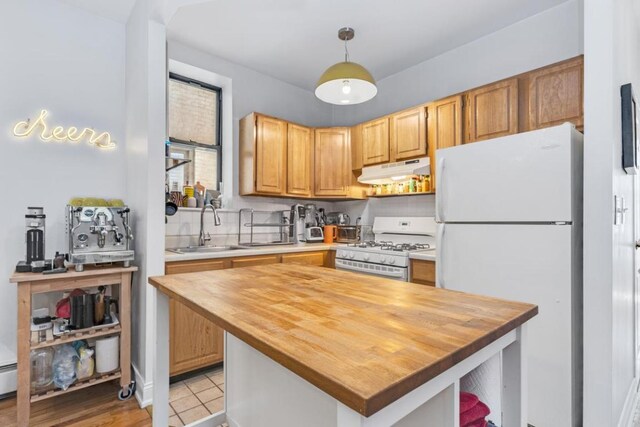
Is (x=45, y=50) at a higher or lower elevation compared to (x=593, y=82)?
higher

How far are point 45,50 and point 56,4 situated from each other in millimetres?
374

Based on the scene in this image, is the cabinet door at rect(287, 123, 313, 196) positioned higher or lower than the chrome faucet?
higher

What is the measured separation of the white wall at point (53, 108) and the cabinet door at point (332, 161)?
1.95 m

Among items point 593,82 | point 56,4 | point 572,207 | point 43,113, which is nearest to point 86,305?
point 43,113

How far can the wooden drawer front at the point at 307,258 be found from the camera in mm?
2998

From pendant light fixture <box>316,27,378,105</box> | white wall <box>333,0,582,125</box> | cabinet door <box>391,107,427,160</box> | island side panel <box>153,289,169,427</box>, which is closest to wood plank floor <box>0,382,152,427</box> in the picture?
island side panel <box>153,289,169,427</box>

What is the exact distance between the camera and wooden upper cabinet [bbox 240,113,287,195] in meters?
3.27

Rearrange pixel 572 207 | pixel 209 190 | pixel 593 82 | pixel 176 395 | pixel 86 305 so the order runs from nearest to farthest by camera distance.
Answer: pixel 593 82 → pixel 572 207 → pixel 86 305 → pixel 176 395 → pixel 209 190

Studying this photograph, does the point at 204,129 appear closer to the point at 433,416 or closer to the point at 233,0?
the point at 233,0

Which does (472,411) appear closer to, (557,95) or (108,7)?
(557,95)

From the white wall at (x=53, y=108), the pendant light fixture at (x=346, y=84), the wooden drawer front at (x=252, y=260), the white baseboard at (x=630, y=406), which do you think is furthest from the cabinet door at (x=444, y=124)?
the white wall at (x=53, y=108)

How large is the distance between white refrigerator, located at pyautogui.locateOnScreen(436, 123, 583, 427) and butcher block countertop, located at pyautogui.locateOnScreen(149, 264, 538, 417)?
2.96ft

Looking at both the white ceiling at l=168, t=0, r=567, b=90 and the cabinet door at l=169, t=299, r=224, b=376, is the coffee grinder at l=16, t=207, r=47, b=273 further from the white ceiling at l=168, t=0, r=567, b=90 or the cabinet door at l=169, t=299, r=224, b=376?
the white ceiling at l=168, t=0, r=567, b=90

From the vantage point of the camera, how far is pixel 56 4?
2422 mm
